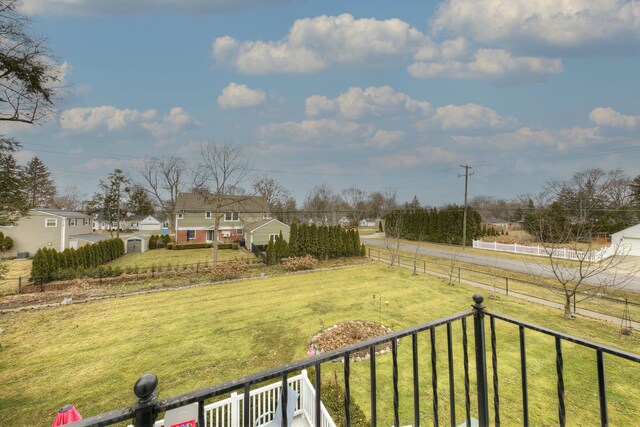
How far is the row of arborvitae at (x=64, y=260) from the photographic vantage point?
15.6 metres

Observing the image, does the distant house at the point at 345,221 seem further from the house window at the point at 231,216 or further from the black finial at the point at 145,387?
the black finial at the point at 145,387

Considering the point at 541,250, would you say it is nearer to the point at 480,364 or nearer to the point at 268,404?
the point at 268,404

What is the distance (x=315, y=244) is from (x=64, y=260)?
1569cm

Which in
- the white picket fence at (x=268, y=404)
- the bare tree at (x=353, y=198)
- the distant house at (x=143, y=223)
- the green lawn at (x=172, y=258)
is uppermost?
the bare tree at (x=353, y=198)

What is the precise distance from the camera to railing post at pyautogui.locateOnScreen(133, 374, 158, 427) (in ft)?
3.49

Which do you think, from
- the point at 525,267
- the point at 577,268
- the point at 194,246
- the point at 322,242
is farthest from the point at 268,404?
the point at 194,246

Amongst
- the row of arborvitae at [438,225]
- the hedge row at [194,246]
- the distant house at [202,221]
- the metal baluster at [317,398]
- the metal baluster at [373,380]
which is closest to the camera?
the metal baluster at [317,398]

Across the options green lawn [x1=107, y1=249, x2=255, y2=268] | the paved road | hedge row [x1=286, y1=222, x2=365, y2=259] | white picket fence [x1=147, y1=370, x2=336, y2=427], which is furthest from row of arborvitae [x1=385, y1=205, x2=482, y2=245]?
white picket fence [x1=147, y1=370, x2=336, y2=427]

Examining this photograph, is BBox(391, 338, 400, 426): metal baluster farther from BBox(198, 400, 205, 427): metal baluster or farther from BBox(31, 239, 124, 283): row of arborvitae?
BBox(31, 239, 124, 283): row of arborvitae

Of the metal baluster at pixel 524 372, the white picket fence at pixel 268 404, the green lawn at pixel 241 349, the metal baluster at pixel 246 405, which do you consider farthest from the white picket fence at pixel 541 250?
the metal baluster at pixel 246 405

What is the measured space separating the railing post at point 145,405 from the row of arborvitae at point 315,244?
1946 centimetres

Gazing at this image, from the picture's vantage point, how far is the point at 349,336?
8.22 metres

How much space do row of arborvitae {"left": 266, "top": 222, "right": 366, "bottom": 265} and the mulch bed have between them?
11905mm

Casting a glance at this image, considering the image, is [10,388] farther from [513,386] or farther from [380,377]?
[513,386]
